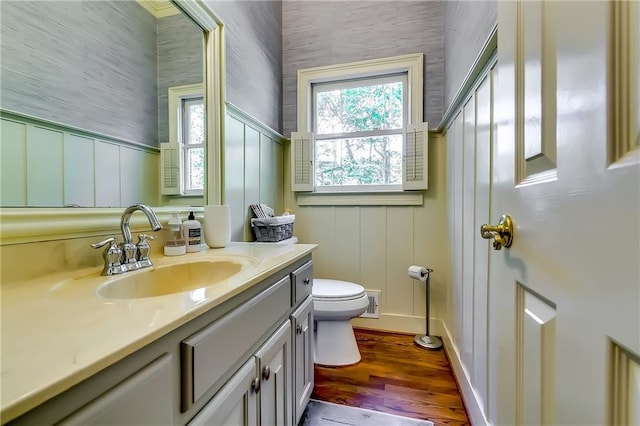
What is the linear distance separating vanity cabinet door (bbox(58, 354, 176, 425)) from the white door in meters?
0.61

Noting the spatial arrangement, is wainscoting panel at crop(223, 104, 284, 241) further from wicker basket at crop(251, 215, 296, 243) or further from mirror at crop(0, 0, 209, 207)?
mirror at crop(0, 0, 209, 207)

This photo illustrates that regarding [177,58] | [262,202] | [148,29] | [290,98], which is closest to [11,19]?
[148,29]

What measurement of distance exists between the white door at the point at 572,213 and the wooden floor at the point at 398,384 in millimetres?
850

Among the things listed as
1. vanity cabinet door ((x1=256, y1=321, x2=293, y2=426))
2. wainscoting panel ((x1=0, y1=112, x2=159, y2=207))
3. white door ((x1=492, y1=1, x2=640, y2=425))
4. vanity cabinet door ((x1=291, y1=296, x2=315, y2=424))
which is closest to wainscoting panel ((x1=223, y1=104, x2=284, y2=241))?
wainscoting panel ((x1=0, y1=112, x2=159, y2=207))

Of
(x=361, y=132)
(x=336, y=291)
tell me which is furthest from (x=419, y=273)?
(x=361, y=132)

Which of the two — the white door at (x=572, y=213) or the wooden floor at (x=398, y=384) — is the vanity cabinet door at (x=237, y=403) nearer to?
the white door at (x=572, y=213)

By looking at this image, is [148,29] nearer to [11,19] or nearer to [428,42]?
[11,19]

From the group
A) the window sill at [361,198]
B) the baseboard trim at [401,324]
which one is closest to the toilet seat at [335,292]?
the baseboard trim at [401,324]

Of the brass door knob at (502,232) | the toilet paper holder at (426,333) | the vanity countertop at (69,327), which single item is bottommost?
the toilet paper holder at (426,333)

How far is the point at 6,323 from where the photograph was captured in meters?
0.44

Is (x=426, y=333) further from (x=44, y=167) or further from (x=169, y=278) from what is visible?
(x=44, y=167)

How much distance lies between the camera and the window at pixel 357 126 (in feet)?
6.70

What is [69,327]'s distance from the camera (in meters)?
0.43

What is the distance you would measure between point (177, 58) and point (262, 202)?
38.5 inches
